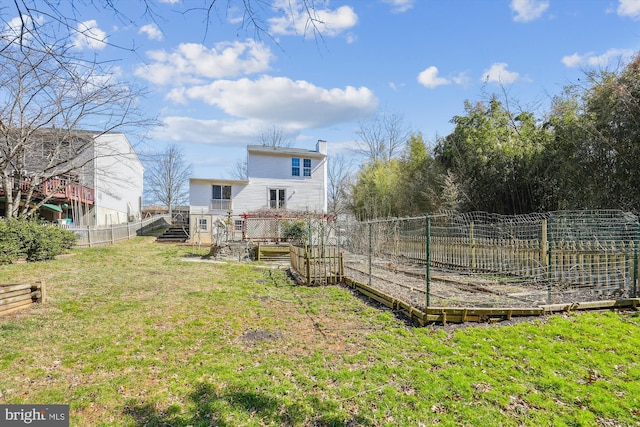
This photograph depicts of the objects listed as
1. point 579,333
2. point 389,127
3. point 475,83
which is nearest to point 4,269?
point 579,333

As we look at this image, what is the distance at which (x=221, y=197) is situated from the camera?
881 inches

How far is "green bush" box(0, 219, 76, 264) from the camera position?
382 inches

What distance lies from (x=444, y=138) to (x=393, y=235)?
5434 mm

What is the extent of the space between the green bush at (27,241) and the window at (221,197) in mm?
10610

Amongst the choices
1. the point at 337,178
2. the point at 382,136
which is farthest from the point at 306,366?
the point at 337,178

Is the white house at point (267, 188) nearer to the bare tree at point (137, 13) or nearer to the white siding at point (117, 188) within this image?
the white siding at point (117, 188)

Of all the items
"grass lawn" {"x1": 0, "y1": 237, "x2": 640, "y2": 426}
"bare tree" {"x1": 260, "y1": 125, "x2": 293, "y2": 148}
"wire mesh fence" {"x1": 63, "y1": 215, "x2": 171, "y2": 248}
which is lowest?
"grass lawn" {"x1": 0, "y1": 237, "x2": 640, "y2": 426}

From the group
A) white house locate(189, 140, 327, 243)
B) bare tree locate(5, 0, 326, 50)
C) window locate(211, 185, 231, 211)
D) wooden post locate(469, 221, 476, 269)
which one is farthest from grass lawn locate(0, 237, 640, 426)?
window locate(211, 185, 231, 211)

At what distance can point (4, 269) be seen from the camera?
8922 mm

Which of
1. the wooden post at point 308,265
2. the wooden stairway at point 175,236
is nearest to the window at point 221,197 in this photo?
the wooden stairway at point 175,236

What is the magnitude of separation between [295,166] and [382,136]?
801 centimetres

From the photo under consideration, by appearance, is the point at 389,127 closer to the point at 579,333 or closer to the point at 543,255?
the point at 543,255

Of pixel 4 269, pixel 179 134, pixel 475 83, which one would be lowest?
pixel 4 269

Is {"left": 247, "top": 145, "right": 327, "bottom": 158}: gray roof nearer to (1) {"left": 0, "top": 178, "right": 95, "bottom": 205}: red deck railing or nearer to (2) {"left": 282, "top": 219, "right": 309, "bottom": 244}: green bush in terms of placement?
(2) {"left": 282, "top": 219, "right": 309, "bottom": 244}: green bush
